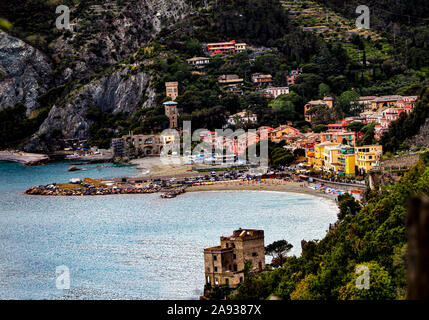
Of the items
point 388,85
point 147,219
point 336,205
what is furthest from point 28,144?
point 336,205

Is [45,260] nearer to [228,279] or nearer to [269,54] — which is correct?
[228,279]

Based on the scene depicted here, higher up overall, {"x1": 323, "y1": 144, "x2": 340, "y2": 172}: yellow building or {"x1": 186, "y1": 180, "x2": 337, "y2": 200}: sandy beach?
{"x1": 323, "y1": 144, "x2": 340, "y2": 172}: yellow building

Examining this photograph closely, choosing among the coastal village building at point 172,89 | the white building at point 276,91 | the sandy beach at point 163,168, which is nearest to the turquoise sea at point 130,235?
the sandy beach at point 163,168

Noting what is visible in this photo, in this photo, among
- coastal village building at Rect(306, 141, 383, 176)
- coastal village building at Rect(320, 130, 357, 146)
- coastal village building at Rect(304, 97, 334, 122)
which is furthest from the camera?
coastal village building at Rect(304, 97, 334, 122)

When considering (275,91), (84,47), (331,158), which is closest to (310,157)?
(331,158)

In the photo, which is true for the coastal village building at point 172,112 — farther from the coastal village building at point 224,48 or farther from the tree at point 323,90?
the tree at point 323,90

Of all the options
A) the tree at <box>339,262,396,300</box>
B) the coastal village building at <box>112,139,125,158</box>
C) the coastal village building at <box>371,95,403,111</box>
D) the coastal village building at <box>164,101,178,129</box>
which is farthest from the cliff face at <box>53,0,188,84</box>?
the tree at <box>339,262,396,300</box>

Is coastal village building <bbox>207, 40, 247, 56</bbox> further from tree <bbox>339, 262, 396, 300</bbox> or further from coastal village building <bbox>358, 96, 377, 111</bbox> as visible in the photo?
tree <bbox>339, 262, 396, 300</bbox>
